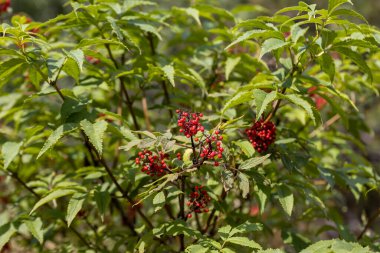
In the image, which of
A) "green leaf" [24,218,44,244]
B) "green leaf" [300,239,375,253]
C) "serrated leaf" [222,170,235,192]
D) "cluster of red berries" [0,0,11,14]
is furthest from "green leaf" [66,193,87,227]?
"cluster of red berries" [0,0,11,14]

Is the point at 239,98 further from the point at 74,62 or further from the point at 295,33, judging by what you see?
the point at 74,62

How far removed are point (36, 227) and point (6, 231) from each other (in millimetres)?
215

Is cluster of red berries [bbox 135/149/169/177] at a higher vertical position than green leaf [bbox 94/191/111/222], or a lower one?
higher

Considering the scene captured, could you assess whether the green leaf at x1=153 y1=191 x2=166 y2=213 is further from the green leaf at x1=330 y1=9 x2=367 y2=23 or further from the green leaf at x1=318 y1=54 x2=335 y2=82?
the green leaf at x1=330 y1=9 x2=367 y2=23

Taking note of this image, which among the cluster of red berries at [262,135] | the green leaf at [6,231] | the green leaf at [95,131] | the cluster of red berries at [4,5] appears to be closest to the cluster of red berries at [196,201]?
the cluster of red berries at [262,135]

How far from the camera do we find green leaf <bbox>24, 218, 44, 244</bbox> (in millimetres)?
2729

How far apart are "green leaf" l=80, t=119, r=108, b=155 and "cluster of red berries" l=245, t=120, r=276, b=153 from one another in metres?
0.82

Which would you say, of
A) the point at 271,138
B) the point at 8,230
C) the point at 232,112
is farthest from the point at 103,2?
the point at 8,230

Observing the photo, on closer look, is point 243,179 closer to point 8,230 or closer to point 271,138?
point 271,138

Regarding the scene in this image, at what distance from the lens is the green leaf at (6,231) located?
275cm

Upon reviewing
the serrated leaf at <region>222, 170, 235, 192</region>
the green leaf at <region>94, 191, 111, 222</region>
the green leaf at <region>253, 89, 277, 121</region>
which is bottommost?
the green leaf at <region>94, 191, 111, 222</region>

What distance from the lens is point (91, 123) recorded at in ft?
7.80

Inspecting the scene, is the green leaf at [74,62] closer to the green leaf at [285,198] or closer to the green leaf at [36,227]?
the green leaf at [36,227]

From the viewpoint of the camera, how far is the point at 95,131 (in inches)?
90.5
